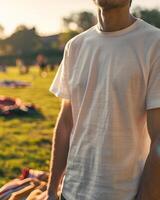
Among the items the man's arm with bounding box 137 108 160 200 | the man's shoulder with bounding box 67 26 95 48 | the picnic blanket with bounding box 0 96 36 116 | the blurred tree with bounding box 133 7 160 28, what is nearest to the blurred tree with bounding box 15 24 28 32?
the blurred tree with bounding box 133 7 160 28

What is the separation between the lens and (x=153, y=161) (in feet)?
8.83

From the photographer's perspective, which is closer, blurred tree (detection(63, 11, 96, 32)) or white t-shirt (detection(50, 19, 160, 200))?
white t-shirt (detection(50, 19, 160, 200))

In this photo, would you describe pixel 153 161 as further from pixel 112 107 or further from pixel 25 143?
pixel 25 143

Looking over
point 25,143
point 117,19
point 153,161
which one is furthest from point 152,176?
point 25,143

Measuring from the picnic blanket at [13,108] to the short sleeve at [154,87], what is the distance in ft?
46.1

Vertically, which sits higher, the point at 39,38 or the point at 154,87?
the point at 154,87

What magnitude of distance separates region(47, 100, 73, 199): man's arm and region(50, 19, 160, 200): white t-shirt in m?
0.18

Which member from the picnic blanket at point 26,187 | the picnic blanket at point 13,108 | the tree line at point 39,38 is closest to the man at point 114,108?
the picnic blanket at point 26,187

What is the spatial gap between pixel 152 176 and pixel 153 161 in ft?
0.26

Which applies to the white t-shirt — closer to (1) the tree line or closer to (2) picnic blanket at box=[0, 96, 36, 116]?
(2) picnic blanket at box=[0, 96, 36, 116]

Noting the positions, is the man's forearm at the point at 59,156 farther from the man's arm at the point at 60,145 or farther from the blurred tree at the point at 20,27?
the blurred tree at the point at 20,27

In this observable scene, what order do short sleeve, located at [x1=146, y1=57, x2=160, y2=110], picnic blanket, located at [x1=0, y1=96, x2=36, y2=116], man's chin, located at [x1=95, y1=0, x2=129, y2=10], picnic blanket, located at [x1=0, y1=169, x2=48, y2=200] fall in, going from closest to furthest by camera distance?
short sleeve, located at [x1=146, y1=57, x2=160, y2=110] → man's chin, located at [x1=95, y1=0, x2=129, y2=10] → picnic blanket, located at [x1=0, y1=169, x2=48, y2=200] → picnic blanket, located at [x1=0, y1=96, x2=36, y2=116]

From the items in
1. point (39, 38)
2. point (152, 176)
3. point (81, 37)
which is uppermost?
point (81, 37)

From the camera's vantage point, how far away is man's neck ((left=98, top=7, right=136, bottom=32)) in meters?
2.83
